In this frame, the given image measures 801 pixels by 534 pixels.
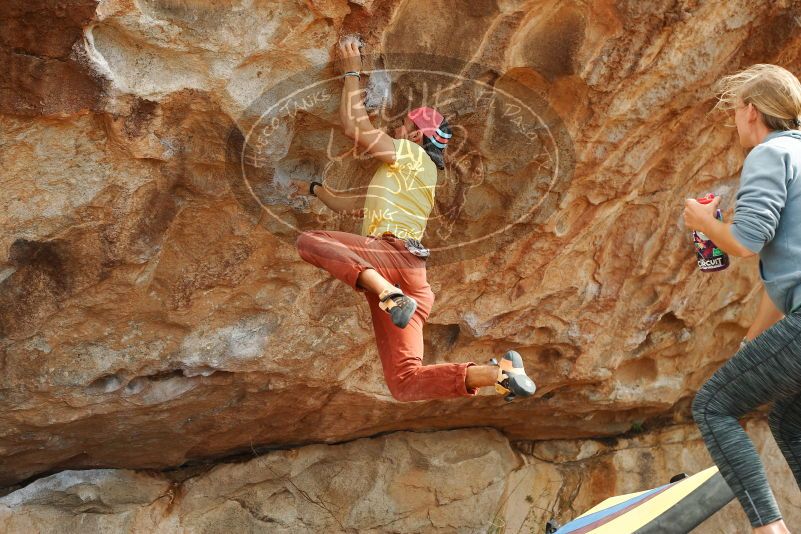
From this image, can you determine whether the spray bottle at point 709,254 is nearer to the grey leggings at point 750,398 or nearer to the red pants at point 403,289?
the grey leggings at point 750,398

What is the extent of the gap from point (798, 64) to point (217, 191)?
Answer: 9.40 ft

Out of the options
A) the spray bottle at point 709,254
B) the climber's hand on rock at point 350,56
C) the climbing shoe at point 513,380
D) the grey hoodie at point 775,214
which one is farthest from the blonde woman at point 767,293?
the climber's hand on rock at point 350,56

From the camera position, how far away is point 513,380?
311 centimetres

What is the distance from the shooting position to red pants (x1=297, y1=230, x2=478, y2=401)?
3.22m

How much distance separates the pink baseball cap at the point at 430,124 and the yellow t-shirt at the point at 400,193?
9 cm

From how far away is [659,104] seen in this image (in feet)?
13.6

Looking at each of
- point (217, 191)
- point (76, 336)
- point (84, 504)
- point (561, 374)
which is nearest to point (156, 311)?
point (76, 336)

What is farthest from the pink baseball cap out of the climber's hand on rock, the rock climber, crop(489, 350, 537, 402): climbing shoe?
crop(489, 350, 537, 402): climbing shoe

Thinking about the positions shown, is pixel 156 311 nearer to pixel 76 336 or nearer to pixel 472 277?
pixel 76 336

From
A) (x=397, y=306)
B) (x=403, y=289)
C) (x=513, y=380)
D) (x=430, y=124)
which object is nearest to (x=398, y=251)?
(x=403, y=289)

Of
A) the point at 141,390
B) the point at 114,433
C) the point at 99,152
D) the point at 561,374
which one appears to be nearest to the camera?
the point at 99,152

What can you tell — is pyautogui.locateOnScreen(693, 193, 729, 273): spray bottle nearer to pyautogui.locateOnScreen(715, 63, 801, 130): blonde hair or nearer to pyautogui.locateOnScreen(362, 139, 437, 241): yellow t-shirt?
pyautogui.locateOnScreen(715, 63, 801, 130): blonde hair

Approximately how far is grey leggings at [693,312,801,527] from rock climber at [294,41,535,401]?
653mm

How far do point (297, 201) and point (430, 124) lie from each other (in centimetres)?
72
